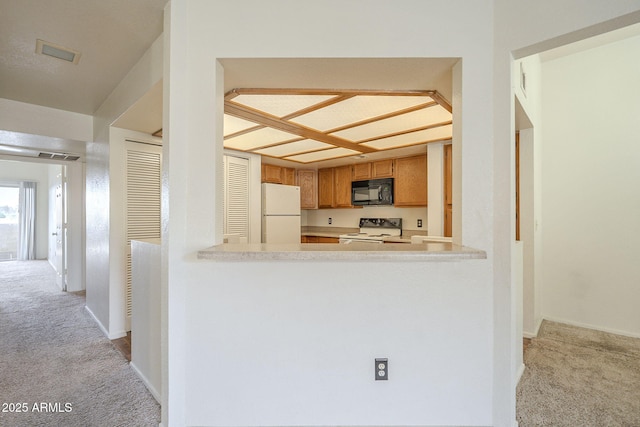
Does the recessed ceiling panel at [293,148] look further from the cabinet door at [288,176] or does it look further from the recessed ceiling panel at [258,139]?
the cabinet door at [288,176]

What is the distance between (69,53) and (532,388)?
4.06 meters

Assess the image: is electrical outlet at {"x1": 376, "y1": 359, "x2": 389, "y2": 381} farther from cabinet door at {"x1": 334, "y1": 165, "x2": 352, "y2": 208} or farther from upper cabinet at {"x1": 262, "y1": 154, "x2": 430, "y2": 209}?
cabinet door at {"x1": 334, "y1": 165, "x2": 352, "y2": 208}

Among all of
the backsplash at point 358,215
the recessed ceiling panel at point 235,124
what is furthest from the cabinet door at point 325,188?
the recessed ceiling panel at point 235,124

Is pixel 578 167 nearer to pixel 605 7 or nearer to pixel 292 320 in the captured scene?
pixel 605 7

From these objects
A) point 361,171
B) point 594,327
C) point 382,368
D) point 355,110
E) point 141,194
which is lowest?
point 594,327

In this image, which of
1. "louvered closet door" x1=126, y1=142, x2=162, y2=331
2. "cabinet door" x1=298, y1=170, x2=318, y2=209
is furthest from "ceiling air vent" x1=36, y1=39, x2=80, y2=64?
"cabinet door" x1=298, y1=170, x2=318, y2=209

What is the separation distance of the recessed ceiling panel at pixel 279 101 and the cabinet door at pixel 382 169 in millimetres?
2536

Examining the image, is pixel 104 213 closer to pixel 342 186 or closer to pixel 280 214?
pixel 280 214

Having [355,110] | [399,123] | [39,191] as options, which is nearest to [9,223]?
[39,191]

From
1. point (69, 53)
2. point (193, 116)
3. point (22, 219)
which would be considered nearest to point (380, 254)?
point (193, 116)

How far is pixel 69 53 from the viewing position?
78.6 inches

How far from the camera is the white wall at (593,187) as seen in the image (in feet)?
9.24

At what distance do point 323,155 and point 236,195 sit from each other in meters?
1.37

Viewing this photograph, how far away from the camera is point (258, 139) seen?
3066 mm
